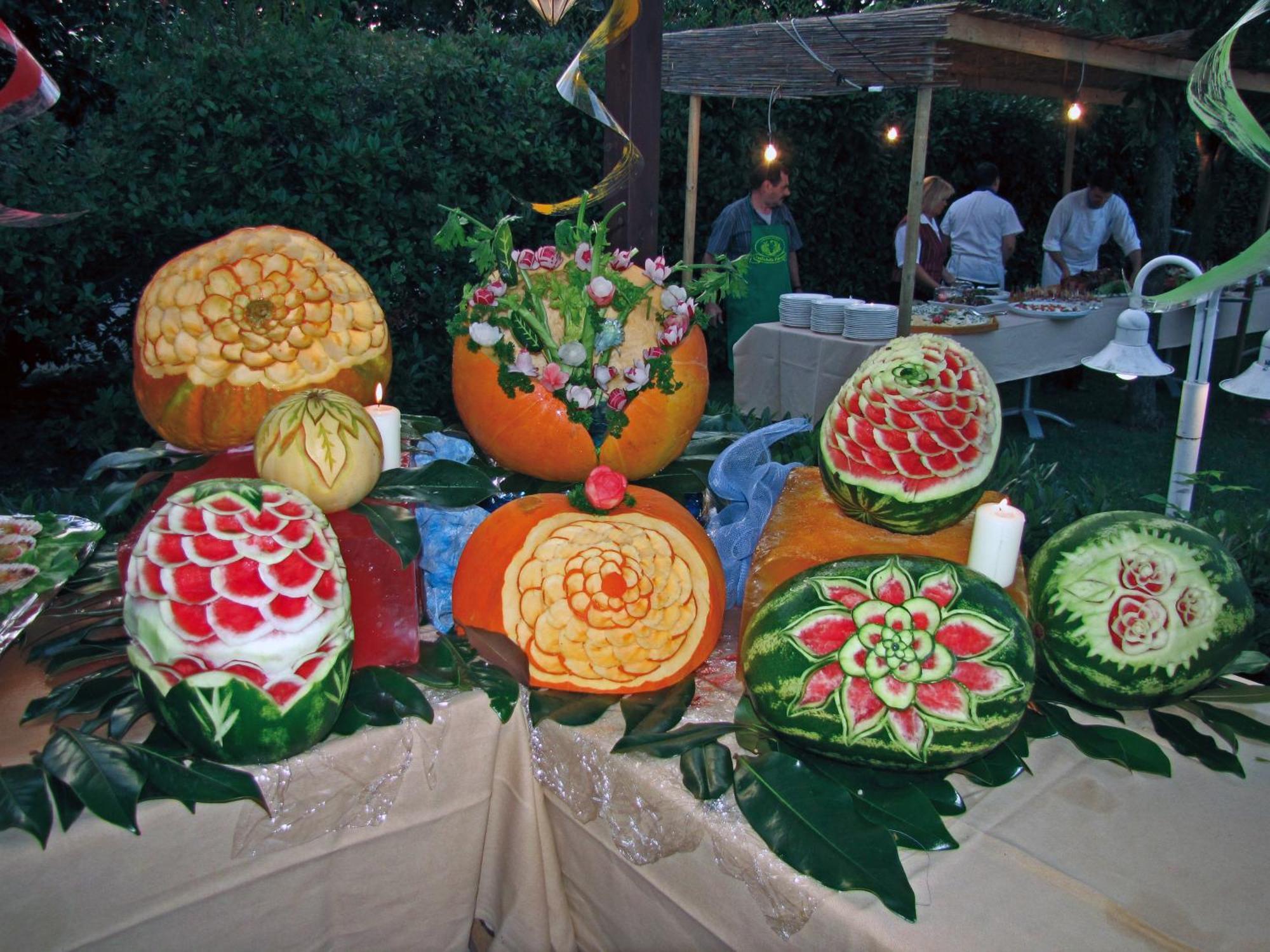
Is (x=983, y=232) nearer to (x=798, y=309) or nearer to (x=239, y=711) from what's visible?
(x=798, y=309)

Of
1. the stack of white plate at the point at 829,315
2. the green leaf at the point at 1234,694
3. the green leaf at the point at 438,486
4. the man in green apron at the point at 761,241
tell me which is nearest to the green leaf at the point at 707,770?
the green leaf at the point at 438,486

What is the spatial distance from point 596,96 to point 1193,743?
68.7 inches

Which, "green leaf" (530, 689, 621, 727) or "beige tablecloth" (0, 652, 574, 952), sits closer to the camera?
"beige tablecloth" (0, 652, 574, 952)

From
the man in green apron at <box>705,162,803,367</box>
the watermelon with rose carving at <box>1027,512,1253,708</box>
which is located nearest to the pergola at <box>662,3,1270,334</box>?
the man in green apron at <box>705,162,803,367</box>

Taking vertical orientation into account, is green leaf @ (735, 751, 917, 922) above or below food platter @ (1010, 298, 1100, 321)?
below

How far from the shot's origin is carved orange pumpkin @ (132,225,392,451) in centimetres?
149

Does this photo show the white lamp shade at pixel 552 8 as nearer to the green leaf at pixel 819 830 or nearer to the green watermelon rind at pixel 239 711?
the green watermelon rind at pixel 239 711

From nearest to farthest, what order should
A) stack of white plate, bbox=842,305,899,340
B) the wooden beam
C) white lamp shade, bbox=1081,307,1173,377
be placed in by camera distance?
1. white lamp shade, bbox=1081,307,1173,377
2. the wooden beam
3. stack of white plate, bbox=842,305,899,340

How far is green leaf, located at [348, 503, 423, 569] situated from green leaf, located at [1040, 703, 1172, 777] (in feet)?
3.40

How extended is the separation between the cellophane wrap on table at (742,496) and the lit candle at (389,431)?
0.61 m

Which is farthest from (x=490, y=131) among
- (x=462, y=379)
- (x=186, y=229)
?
(x=462, y=379)

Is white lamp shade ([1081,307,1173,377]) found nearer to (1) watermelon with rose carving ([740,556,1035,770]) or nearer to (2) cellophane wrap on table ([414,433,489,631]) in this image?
(1) watermelon with rose carving ([740,556,1035,770])

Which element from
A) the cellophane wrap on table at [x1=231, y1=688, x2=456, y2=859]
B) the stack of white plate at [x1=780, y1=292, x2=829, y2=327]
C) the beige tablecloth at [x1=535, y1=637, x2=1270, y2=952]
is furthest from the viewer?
the stack of white plate at [x1=780, y1=292, x2=829, y2=327]

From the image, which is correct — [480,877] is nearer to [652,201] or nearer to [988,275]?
[652,201]
